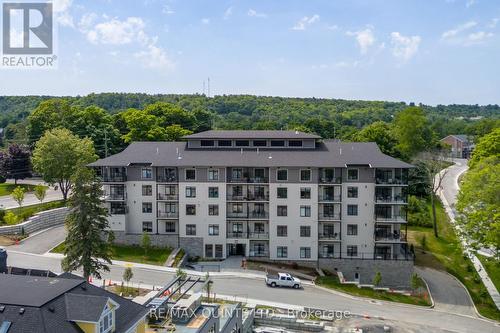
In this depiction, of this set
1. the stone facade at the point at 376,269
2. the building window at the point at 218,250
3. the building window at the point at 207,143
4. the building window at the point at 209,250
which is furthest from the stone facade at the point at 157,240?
the stone facade at the point at 376,269

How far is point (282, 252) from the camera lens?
167ft

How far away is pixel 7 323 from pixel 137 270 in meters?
24.0

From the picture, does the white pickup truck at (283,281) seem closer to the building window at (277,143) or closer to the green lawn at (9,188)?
the building window at (277,143)

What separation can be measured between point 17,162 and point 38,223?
85.6ft

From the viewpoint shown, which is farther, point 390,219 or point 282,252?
point 282,252

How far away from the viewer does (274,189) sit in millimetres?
50656

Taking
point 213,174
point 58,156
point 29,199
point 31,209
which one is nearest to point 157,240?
point 213,174

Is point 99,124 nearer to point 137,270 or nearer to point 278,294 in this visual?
point 137,270

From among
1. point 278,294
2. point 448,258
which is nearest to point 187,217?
point 278,294

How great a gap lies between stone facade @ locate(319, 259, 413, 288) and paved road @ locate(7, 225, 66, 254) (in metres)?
27.6

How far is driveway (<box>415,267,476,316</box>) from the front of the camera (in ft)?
142

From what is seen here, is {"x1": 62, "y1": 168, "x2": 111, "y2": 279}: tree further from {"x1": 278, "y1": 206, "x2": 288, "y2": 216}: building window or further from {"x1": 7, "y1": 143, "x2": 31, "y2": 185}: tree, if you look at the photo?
{"x1": 7, "y1": 143, "x2": 31, "y2": 185}: tree

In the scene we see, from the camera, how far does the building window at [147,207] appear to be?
52.2 m

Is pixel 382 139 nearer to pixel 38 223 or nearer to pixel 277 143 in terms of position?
pixel 277 143
